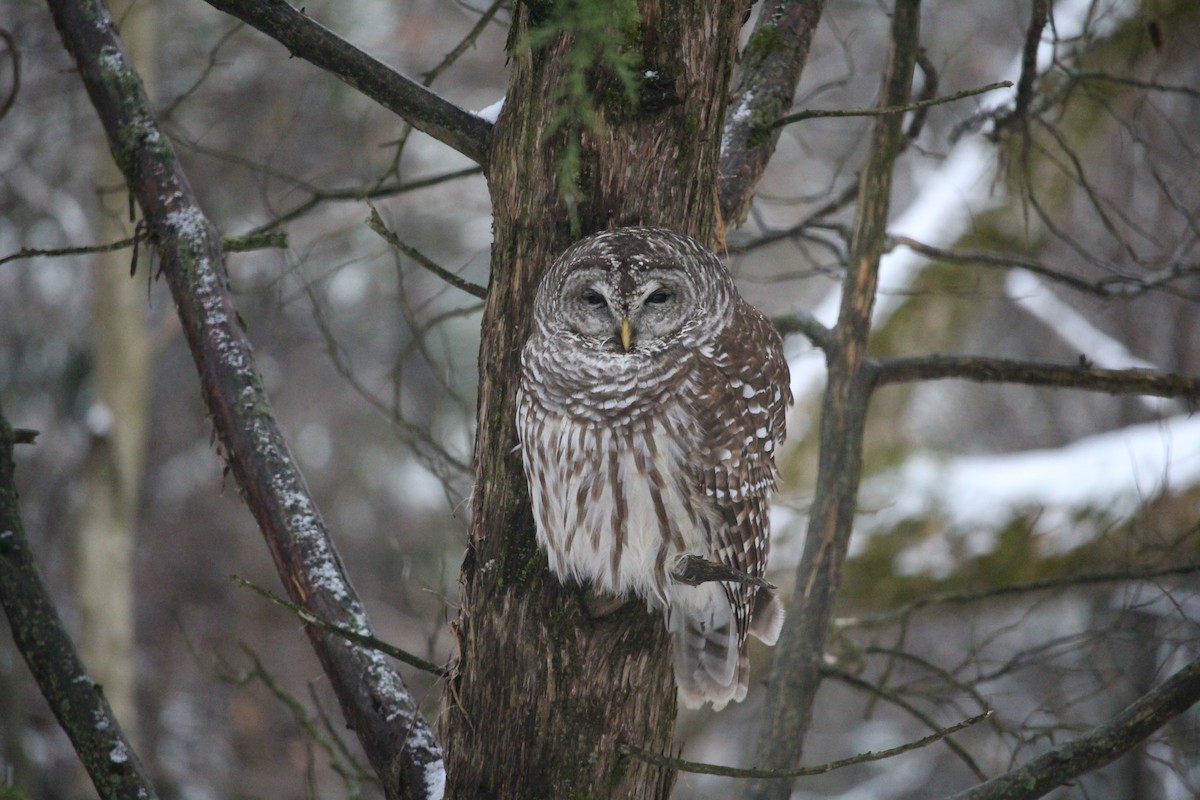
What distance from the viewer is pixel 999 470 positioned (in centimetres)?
637

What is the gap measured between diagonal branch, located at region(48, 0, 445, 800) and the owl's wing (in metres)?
0.96

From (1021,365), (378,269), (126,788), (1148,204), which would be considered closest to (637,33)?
(1021,365)

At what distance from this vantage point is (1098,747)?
8.08 feet

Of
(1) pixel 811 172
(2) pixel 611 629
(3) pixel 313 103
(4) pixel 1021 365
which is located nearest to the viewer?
(2) pixel 611 629

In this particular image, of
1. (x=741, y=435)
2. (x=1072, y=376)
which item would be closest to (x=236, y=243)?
(x=741, y=435)

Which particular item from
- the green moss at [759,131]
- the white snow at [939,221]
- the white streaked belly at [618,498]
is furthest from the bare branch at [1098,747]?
the white snow at [939,221]

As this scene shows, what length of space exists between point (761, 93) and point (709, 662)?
6.10 ft

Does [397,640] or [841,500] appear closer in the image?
[841,500]

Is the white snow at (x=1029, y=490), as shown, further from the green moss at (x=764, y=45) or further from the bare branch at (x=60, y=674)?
the bare branch at (x=60, y=674)

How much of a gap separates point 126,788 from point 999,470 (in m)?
5.22

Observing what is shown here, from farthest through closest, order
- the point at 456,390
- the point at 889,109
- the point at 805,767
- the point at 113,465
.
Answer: the point at 113,465 < the point at 456,390 < the point at 889,109 < the point at 805,767

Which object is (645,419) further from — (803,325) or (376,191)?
(376,191)

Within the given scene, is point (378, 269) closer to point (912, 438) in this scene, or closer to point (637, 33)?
point (912, 438)

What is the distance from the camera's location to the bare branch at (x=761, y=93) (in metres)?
3.31
